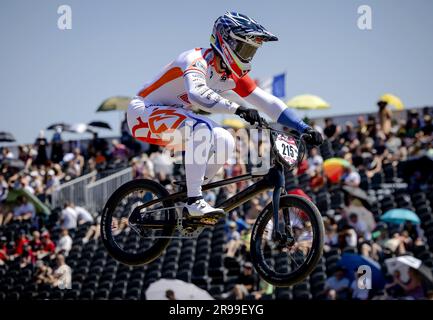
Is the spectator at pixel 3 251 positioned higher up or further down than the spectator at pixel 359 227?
further down

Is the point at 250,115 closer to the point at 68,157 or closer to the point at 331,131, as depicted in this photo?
the point at 331,131

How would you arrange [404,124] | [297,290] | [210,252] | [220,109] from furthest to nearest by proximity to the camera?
[404,124], [210,252], [297,290], [220,109]

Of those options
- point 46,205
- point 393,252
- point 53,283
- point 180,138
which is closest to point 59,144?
point 46,205

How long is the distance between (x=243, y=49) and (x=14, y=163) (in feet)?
57.1

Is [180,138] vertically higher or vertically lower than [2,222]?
higher

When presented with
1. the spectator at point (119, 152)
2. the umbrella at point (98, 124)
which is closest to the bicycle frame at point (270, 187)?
the spectator at point (119, 152)

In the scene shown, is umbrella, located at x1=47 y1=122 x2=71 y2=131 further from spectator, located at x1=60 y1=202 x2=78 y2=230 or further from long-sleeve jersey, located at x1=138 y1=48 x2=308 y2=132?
long-sleeve jersey, located at x1=138 y1=48 x2=308 y2=132

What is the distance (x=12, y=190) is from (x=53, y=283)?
487cm

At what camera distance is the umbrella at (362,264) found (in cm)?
1844

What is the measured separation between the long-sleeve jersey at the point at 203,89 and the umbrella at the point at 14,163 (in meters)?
16.0

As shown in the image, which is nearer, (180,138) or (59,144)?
(180,138)

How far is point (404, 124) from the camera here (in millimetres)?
23406

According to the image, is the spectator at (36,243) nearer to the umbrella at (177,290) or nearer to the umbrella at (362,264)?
the umbrella at (177,290)

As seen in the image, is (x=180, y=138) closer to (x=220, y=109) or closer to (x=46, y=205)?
(x=220, y=109)
